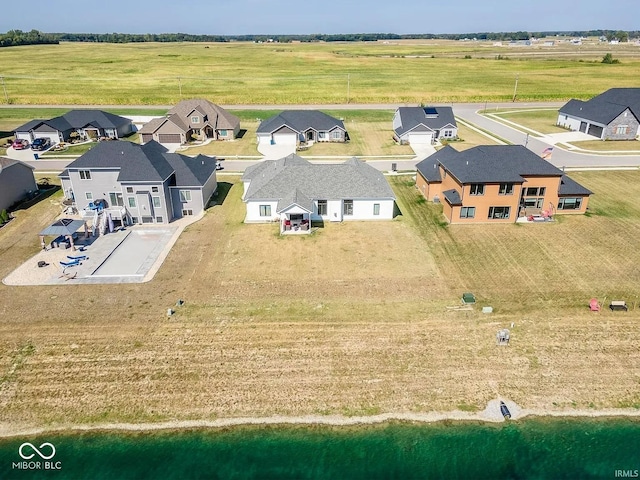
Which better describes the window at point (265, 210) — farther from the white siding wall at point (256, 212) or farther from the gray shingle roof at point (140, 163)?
the gray shingle roof at point (140, 163)

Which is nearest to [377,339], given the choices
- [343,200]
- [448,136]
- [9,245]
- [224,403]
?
[224,403]

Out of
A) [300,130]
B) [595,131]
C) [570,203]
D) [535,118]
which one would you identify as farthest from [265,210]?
[535,118]

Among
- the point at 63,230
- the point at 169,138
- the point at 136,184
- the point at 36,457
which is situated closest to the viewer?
the point at 36,457

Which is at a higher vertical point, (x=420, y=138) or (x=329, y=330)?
(x=420, y=138)

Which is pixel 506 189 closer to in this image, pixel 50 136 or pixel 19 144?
pixel 50 136

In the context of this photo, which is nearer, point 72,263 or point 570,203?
point 72,263

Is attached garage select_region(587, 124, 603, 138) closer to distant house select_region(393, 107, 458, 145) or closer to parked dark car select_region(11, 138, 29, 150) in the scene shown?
distant house select_region(393, 107, 458, 145)

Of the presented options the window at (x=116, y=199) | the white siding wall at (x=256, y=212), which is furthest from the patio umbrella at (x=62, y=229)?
the white siding wall at (x=256, y=212)
